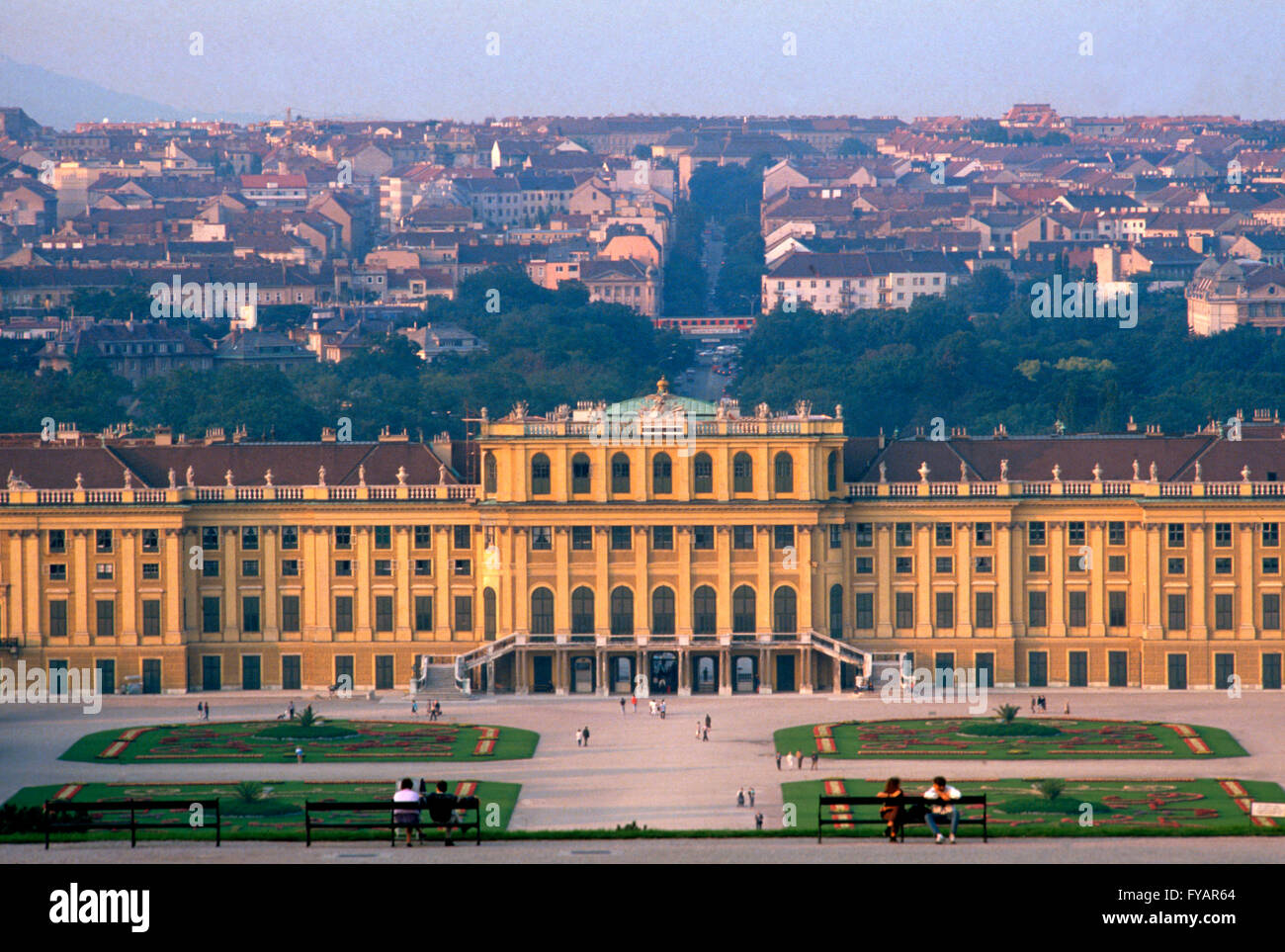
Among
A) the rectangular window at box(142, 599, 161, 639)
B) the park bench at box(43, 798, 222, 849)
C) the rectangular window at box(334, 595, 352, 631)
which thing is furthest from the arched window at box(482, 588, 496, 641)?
the park bench at box(43, 798, 222, 849)

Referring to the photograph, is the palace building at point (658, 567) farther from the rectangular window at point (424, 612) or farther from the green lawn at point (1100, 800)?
the green lawn at point (1100, 800)

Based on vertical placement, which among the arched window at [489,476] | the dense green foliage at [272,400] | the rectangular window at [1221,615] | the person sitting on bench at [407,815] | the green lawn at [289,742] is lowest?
the green lawn at [289,742]

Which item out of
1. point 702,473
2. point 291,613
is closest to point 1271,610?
point 702,473

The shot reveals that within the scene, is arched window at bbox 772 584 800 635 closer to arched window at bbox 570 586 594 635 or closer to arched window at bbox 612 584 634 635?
arched window at bbox 612 584 634 635

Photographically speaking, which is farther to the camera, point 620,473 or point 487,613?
point 487,613

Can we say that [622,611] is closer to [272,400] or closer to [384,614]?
[384,614]

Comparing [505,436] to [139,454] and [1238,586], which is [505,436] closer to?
[139,454]

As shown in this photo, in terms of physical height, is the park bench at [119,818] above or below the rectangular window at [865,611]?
below

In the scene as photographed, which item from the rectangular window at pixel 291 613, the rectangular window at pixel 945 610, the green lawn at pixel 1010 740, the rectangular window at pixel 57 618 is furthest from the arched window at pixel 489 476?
the green lawn at pixel 1010 740
